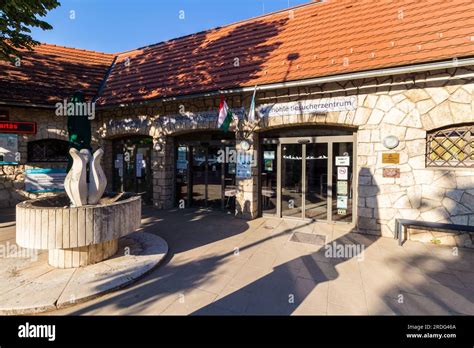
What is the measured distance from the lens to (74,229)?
392 centimetres

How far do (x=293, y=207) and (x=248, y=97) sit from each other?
3829 millimetres

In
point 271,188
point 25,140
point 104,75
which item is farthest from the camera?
point 104,75

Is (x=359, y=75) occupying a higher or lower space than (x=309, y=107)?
higher

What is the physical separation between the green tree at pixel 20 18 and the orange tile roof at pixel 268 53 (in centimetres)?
319

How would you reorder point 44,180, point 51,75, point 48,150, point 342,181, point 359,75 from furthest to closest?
1. point 51,75
2. point 48,150
3. point 44,180
4. point 342,181
5. point 359,75

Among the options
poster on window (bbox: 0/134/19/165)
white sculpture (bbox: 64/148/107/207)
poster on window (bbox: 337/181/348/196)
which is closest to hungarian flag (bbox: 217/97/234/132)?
white sculpture (bbox: 64/148/107/207)

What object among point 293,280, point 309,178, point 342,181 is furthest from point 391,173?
point 293,280

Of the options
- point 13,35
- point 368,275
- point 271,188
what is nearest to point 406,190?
point 368,275

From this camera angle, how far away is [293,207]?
312 inches

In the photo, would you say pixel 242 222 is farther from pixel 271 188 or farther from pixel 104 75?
pixel 104 75

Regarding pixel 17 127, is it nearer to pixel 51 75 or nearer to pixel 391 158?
pixel 51 75

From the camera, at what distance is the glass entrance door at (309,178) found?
7.02 metres

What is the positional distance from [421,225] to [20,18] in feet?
35.1

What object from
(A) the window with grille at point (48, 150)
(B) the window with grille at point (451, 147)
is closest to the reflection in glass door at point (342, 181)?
(B) the window with grille at point (451, 147)
